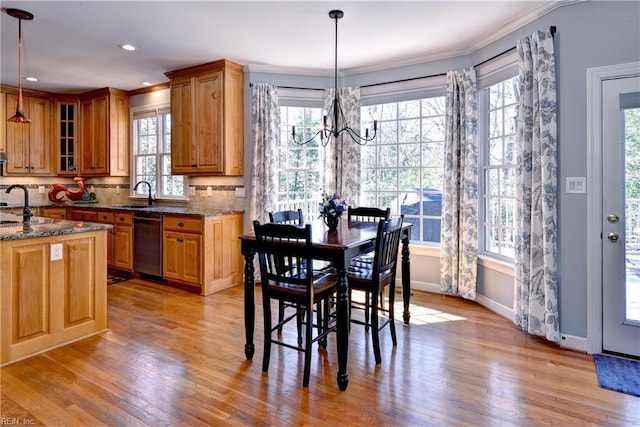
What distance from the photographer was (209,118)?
477cm

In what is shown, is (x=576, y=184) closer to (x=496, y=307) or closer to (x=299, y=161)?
(x=496, y=307)

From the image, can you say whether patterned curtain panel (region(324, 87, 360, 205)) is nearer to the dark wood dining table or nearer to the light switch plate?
the dark wood dining table

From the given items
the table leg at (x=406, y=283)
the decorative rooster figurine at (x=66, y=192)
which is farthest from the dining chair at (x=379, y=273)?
the decorative rooster figurine at (x=66, y=192)

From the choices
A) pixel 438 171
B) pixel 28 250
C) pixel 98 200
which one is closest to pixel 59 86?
pixel 98 200

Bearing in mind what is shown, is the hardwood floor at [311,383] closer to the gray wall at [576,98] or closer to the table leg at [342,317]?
the table leg at [342,317]

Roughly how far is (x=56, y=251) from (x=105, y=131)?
366cm

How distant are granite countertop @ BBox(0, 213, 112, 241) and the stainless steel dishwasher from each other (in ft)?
4.81

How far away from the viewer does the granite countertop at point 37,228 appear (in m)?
2.77

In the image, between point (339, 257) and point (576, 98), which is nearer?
point (339, 257)

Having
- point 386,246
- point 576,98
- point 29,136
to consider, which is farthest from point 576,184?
point 29,136

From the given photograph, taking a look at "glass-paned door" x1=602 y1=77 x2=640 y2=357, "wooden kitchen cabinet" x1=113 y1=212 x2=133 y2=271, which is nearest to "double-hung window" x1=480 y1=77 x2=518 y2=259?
"glass-paned door" x1=602 y1=77 x2=640 y2=357

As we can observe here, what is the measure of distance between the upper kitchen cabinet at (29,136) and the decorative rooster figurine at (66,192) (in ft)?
1.09

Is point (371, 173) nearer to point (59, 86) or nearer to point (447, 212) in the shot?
point (447, 212)

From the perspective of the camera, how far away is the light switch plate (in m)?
2.94
